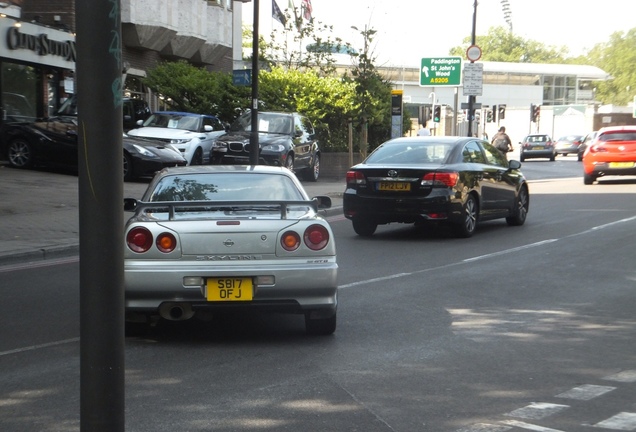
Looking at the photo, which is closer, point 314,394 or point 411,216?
point 314,394

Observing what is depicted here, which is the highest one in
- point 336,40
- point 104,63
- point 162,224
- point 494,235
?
point 336,40

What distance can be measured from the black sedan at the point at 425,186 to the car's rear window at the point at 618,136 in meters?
13.7

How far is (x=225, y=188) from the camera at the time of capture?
330 inches

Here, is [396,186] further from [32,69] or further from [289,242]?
[32,69]

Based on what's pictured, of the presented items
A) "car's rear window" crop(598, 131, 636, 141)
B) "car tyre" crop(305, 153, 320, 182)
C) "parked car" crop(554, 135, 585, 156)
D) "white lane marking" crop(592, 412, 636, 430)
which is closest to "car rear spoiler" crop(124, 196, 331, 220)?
"white lane marking" crop(592, 412, 636, 430)

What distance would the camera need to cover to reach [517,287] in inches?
416

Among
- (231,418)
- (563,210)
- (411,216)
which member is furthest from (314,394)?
(563,210)

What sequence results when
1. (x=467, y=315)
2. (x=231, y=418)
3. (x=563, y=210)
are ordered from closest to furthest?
(x=231, y=418)
(x=467, y=315)
(x=563, y=210)

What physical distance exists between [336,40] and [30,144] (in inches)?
575

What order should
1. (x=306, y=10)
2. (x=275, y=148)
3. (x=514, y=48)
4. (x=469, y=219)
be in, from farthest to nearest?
(x=514, y=48) < (x=306, y=10) < (x=275, y=148) < (x=469, y=219)

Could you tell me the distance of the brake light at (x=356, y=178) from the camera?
15.1 metres

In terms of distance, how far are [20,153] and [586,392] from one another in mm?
20952

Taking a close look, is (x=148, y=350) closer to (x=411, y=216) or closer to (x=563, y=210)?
(x=411, y=216)

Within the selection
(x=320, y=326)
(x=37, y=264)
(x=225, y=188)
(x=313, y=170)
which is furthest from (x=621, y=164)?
(x=320, y=326)
